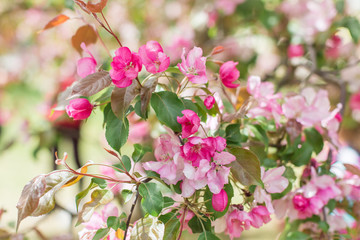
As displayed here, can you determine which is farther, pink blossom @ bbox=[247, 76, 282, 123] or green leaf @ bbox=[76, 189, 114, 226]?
pink blossom @ bbox=[247, 76, 282, 123]

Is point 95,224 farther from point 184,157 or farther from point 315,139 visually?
point 315,139

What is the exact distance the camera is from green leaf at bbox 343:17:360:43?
98 centimetres

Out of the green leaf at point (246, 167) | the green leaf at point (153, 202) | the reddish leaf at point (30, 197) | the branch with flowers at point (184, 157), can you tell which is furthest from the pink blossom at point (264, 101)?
the reddish leaf at point (30, 197)

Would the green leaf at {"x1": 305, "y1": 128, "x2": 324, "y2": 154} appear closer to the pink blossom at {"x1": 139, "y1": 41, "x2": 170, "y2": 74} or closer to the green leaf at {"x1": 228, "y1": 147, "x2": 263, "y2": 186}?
the green leaf at {"x1": 228, "y1": 147, "x2": 263, "y2": 186}

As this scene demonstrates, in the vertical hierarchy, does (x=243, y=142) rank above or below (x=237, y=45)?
above

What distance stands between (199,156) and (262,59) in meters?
1.33

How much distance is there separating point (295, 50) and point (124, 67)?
99cm

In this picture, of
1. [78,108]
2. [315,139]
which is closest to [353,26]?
[315,139]

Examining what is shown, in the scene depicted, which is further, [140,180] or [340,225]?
[340,225]

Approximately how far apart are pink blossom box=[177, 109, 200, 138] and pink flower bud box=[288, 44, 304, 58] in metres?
0.95

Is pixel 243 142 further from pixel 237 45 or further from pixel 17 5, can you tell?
pixel 17 5

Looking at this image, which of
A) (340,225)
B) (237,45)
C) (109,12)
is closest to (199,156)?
(340,225)

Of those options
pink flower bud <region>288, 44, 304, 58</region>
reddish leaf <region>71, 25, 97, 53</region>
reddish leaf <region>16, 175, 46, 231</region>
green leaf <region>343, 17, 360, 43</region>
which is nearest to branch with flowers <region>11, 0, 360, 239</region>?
reddish leaf <region>16, 175, 46, 231</region>

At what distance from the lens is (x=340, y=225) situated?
29.2 inches
